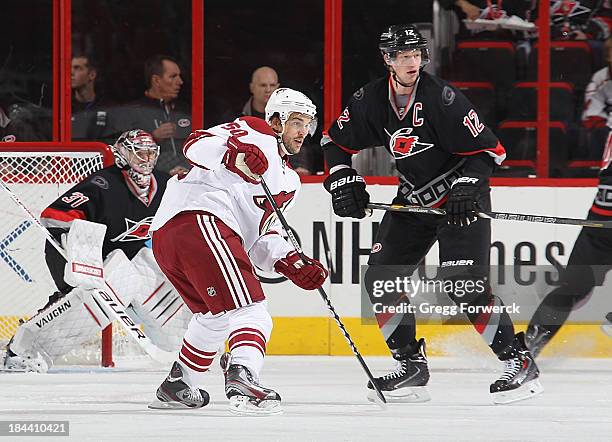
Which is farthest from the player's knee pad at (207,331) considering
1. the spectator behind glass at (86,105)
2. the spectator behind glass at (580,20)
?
the spectator behind glass at (580,20)

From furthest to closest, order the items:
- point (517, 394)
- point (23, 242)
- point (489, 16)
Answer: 1. point (489, 16)
2. point (23, 242)
3. point (517, 394)

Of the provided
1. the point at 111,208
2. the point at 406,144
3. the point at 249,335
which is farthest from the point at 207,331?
the point at 111,208

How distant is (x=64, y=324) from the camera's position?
18.6 feet

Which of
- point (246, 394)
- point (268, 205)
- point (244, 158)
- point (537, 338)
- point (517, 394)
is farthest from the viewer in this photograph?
point (537, 338)

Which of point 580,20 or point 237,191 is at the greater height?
point 580,20

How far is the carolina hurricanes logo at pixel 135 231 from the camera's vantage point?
5.87 meters

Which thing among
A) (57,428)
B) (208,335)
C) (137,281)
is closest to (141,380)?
(137,281)

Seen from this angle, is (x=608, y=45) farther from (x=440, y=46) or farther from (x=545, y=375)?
(x=545, y=375)

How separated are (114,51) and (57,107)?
351mm

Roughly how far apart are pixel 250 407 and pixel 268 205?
0.65m

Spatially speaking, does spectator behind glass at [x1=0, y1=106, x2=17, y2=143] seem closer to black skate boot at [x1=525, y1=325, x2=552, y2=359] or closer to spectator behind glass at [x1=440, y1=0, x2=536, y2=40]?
spectator behind glass at [x1=440, y1=0, x2=536, y2=40]

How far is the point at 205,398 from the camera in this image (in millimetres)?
4340

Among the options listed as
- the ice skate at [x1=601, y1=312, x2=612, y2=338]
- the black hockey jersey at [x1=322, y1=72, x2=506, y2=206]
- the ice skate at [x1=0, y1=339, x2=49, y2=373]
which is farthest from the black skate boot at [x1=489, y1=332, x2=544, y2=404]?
the ice skate at [x1=0, y1=339, x2=49, y2=373]

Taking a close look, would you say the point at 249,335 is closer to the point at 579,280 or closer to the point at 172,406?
the point at 172,406
